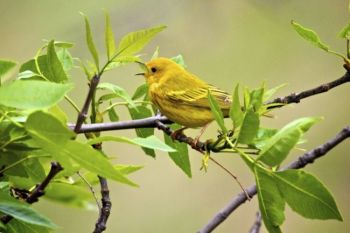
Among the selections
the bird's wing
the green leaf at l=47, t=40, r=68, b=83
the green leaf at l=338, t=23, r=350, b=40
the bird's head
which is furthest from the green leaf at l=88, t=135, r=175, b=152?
the bird's head

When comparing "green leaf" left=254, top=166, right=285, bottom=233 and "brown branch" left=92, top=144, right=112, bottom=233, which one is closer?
"green leaf" left=254, top=166, right=285, bottom=233

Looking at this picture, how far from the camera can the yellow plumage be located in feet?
3.28

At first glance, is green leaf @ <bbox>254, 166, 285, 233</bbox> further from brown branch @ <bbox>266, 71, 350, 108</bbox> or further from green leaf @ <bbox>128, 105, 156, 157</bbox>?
green leaf @ <bbox>128, 105, 156, 157</bbox>

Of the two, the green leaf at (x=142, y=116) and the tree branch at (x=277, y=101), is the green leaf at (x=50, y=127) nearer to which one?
the tree branch at (x=277, y=101)

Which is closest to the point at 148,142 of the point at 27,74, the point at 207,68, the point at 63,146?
the point at 63,146

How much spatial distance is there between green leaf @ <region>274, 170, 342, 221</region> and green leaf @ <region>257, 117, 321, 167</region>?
0.02 m

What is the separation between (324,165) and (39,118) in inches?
→ 69.2

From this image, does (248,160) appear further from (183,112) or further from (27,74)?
(183,112)

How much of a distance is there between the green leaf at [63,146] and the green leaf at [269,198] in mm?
141

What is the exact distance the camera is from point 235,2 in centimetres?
241

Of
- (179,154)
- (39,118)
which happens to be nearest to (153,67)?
(179,154)

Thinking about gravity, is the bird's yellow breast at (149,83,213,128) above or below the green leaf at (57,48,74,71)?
below

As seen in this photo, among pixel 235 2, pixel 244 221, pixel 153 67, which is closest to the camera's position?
pixel 153 67

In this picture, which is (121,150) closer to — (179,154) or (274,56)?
(274,56)
